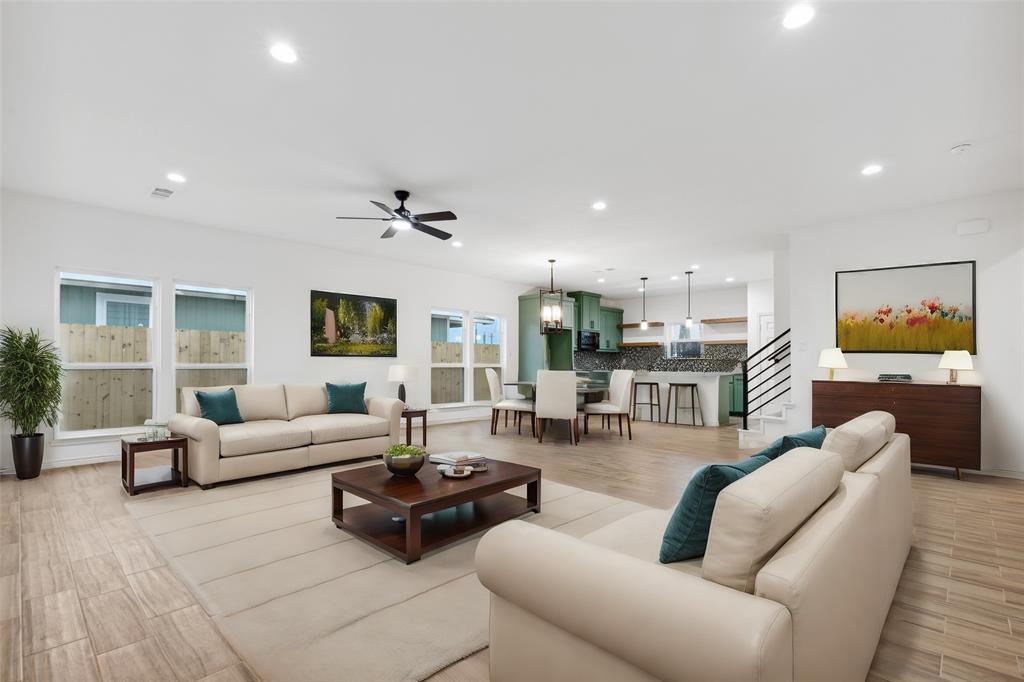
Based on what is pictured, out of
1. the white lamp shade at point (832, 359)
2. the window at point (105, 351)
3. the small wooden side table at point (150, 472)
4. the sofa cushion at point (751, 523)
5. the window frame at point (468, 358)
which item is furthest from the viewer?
the window frame at point (468, 358)

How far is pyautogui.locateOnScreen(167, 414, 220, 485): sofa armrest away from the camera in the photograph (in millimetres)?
3951

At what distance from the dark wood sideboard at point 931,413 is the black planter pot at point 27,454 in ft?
24.8

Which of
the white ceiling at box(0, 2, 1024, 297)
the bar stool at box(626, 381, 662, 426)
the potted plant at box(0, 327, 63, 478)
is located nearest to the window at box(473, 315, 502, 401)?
the bar stool at box(626, 381, 662, 426)

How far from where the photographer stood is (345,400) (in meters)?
5.40

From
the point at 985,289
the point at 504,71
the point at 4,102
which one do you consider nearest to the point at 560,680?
the point at 504,71

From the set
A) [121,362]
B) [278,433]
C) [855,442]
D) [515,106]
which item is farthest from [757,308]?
[121,362]

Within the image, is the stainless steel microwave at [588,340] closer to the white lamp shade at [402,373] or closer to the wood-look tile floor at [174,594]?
the white lamp shade at [402,373]

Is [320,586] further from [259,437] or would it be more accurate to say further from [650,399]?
[650,399]

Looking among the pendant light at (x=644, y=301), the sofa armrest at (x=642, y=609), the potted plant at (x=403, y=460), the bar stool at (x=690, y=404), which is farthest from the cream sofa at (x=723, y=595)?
the pendant light at (x=644, y=301)

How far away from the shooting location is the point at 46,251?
183 inches

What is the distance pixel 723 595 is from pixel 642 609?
17 cm

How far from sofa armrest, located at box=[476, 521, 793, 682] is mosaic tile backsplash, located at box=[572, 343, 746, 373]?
28.9 ft

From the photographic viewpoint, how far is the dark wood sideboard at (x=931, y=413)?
4336mm

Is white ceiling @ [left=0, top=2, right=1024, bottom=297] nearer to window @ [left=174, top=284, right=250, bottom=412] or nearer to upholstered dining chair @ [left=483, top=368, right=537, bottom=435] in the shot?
window @ [left=174, top=284, right=250, bottom=412]
